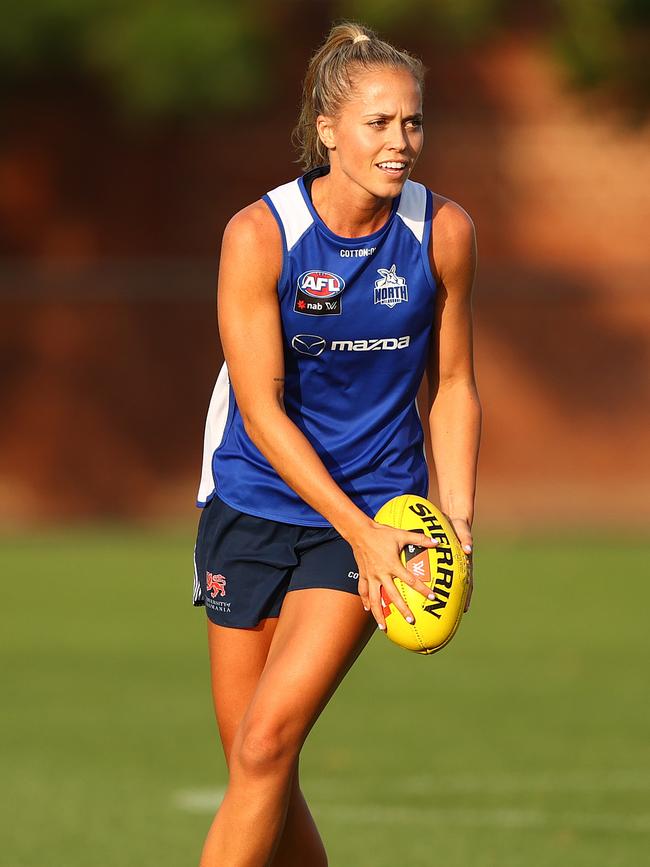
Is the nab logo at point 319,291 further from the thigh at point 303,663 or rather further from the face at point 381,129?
the thigh at point 303,663

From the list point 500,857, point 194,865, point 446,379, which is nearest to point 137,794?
point 194,865

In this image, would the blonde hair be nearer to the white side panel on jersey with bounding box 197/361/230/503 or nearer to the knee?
the white side panel on jersey with bounding box 197/361/230/503

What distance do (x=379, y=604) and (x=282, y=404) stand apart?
0.63 metres

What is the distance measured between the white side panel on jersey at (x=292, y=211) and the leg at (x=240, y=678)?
1.14m

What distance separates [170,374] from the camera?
21.3 metres

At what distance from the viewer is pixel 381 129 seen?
15.2 ft

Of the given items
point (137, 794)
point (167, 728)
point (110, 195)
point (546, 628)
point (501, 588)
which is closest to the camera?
point (137, 794)

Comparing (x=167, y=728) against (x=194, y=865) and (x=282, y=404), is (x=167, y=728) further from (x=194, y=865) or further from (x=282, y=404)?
(x=282, y=404)

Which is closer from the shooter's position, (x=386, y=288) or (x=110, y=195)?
(x=386, y=288)

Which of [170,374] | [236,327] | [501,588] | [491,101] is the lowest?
[501,588]

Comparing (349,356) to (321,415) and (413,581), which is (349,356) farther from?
(413,581)

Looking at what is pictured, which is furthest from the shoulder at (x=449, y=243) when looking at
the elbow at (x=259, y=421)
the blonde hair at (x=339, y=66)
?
the elbow at (x=259, y=421)

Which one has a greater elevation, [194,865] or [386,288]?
[386,288]

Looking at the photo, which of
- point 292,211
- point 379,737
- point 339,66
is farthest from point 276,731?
point 379,737
